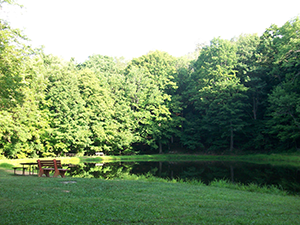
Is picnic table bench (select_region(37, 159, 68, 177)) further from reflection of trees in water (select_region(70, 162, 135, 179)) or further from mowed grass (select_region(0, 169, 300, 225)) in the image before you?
mowed grass (select_region(0, 169, 300, 225))

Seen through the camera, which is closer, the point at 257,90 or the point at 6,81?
the point at 6,81

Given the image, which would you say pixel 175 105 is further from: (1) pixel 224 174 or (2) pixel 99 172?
(2) pixel 99 172

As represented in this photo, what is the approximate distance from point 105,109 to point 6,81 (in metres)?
19.1

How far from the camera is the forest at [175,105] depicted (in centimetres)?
2703

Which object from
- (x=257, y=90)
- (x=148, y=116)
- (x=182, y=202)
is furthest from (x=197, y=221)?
(x=257, y=90)

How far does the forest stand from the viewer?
27.0 metres

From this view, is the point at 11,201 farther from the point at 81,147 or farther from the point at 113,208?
the point at 81,147

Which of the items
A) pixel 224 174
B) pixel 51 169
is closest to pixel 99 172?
pixel 51 169

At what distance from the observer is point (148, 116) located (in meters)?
35.3

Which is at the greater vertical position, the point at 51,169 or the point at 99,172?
the point at 51,169

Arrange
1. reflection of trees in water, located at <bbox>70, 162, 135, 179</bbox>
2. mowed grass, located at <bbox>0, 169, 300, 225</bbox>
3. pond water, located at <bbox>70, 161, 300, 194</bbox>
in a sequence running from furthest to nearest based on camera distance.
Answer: reflection of trees in water, located at <bbox>70, 162, 135, 179</bbox>
pond water, located at <bbox>70, 161, 300, 194</bbox>
mowed grass, located at <bbox>0, 169, 300, 225</bbox>

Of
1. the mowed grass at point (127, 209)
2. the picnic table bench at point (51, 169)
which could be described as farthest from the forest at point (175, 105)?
the mowed grass at point (127, 209)

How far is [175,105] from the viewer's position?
37.6 m

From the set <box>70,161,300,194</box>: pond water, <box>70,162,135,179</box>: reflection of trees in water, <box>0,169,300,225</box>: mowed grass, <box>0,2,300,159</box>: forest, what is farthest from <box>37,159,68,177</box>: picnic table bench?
<box>0,2,300,159</box>: forest
